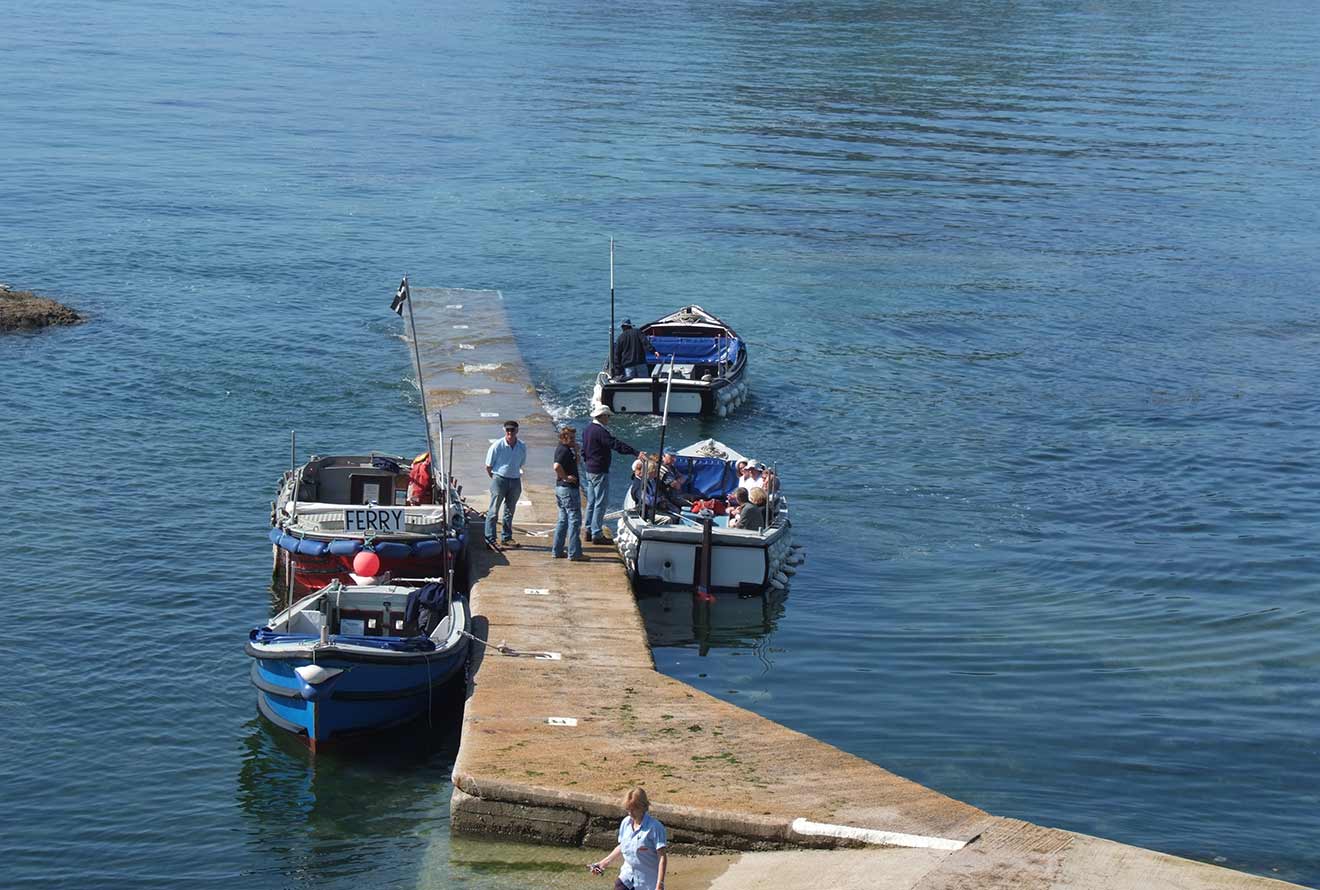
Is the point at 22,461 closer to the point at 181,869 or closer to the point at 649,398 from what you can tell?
the point at 649,398

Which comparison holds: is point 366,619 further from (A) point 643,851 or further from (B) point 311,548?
(A) point 643,851

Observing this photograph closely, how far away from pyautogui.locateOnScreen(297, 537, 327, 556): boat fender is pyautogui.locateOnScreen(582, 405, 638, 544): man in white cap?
4.12 m

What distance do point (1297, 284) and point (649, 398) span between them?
2393 centimetres

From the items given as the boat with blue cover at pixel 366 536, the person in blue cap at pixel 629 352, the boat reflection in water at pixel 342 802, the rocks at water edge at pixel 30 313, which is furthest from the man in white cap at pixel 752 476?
the rocks at water edge at pixel 30 313

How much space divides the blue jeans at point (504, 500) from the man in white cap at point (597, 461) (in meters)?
1.12

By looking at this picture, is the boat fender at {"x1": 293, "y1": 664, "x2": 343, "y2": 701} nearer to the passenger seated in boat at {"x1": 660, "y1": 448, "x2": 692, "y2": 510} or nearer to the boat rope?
the boat rope

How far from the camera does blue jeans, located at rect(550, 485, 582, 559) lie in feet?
71.4

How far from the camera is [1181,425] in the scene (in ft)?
109

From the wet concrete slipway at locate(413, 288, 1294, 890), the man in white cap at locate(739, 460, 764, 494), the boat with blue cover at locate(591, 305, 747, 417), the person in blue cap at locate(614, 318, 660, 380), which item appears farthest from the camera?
the person in blue cap at locate(614, 318, 660, 380)

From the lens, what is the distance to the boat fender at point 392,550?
67.4ft

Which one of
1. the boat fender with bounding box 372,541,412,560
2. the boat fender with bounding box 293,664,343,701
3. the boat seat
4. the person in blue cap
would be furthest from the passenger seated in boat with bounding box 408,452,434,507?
the person in blue cap

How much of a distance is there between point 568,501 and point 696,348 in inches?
547

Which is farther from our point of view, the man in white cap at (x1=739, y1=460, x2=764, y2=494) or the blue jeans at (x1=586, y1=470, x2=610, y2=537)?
the man in white cap at (x1=739, y1=460, x2=764, y2=494)

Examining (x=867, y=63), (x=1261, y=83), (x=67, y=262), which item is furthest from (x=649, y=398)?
(x=1261, y=83)
